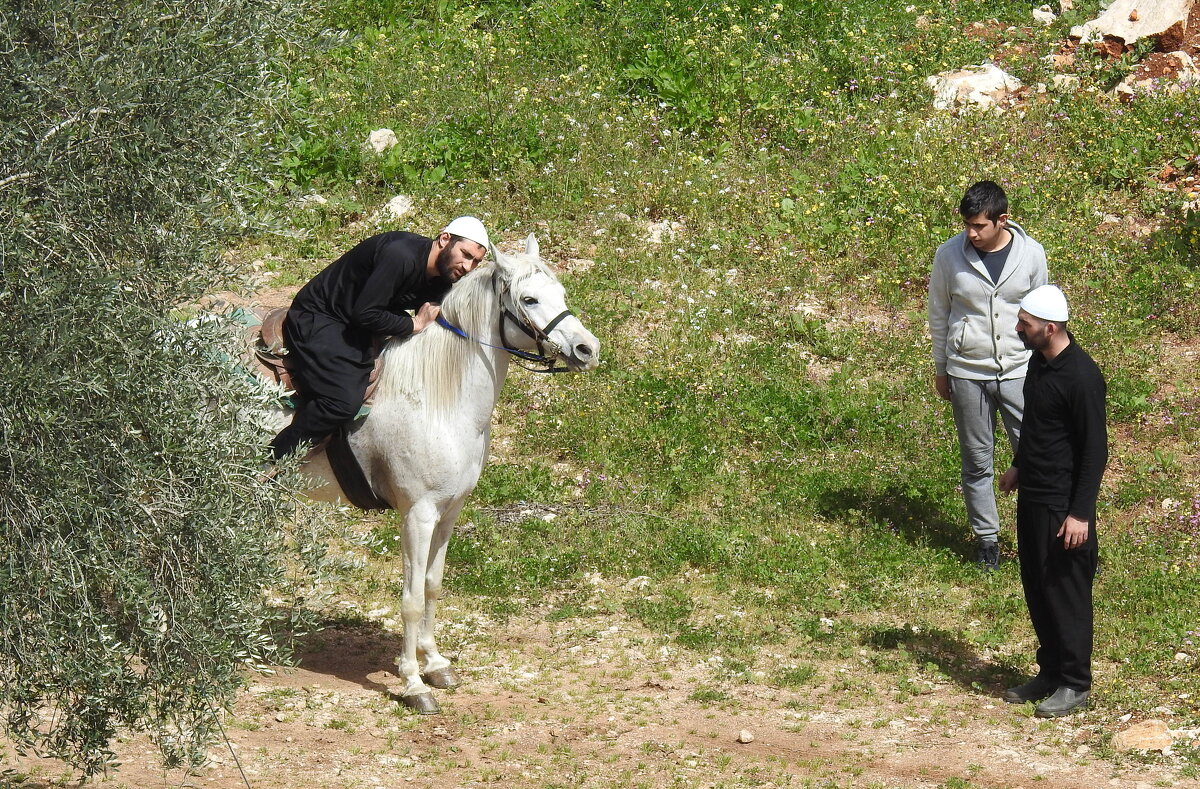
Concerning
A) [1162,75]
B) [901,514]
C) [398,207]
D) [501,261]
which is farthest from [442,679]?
[1162,75]

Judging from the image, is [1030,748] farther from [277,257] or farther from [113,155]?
[277,257]

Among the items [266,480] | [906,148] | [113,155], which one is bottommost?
[266,480]

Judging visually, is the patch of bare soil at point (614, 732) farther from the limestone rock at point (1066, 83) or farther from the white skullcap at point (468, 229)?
the limestone rock at point (1066, 83)

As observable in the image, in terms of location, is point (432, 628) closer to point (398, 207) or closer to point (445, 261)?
point (445, 261)

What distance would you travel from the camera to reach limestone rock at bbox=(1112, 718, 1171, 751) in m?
6.76

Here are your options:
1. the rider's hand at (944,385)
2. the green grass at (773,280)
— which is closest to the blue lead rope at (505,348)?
the green grass at (773,280)

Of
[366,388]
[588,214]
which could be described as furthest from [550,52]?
[366,388]

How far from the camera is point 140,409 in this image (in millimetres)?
4891

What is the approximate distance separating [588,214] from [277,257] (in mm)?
3341

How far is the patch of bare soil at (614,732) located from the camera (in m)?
6.62

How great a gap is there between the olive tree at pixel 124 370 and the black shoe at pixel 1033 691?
4.46 metres

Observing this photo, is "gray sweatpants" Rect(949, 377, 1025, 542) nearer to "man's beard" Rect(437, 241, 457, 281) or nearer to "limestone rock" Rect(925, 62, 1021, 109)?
"man's beard" Rect(437, 241, 457, 281)

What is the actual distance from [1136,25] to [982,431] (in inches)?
336

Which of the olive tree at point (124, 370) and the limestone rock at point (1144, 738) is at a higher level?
the olive tree at point (124, 370)
